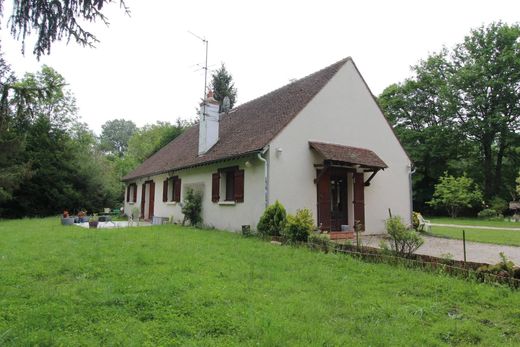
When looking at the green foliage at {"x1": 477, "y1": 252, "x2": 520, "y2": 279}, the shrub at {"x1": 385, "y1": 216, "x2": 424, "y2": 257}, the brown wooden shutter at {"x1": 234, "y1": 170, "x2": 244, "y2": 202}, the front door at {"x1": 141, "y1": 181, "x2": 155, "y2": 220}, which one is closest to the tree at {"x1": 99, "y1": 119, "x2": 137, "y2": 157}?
the front door at {"x1": 141, "y1": 181, "x2": 155, "y2": 220}

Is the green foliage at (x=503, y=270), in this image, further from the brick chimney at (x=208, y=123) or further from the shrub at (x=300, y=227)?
the brick chimney at (x=208, y=123)

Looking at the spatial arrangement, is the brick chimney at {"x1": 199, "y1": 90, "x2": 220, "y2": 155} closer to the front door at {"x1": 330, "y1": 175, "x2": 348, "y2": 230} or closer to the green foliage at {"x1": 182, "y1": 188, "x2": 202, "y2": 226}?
the green foliage at {"x1": 182, "y1": 188, "x2": 202, "y2": 226}

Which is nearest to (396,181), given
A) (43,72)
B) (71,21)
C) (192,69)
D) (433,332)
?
(192,69)

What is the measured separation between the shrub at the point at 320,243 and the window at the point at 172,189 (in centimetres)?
976

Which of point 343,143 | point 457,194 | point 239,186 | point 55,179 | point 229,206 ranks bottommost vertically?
point 229,206

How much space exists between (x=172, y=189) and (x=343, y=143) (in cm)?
890

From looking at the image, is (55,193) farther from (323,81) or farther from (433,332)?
(433,332)

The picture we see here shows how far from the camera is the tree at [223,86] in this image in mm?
35719

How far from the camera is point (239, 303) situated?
4602mm

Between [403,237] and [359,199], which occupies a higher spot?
[359,199]

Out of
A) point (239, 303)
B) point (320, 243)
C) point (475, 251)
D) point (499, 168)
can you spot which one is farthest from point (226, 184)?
point (499, 168)

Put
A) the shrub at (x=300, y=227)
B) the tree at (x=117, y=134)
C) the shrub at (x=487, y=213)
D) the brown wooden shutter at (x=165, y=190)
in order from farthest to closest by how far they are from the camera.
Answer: the tree at (x=117, y=134), the shrub at (x=487, y=213), the brown wooden shutter at (x=165, y=190), the shrub at (x=300, y=227)

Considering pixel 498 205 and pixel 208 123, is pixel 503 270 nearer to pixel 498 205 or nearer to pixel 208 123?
pixel 208 123

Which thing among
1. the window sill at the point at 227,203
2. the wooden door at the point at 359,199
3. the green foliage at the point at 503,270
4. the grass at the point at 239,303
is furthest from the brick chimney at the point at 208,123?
the green foliage at the point at 503,270
